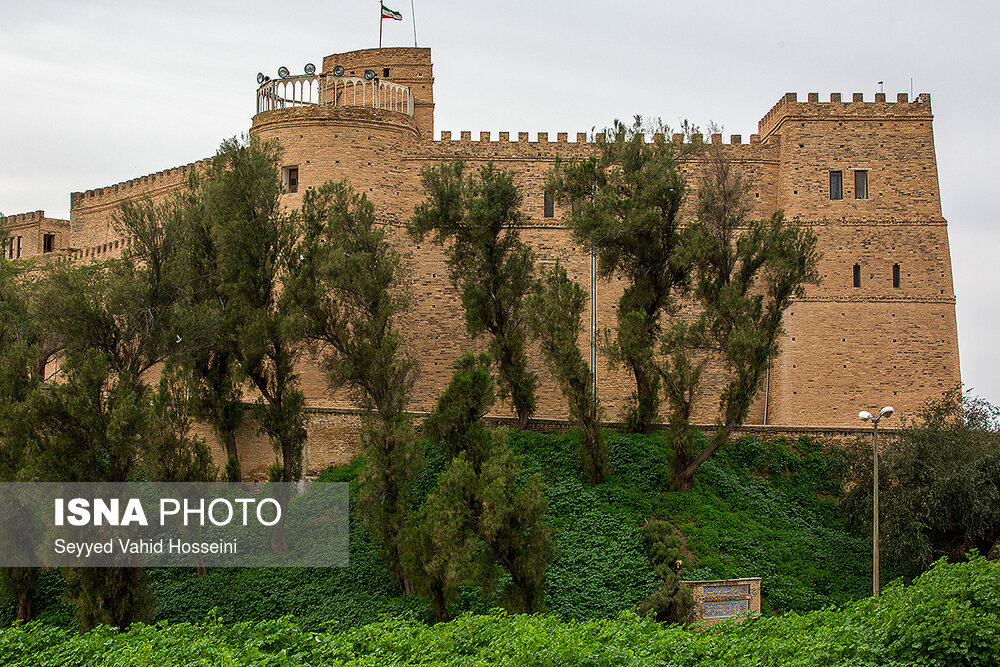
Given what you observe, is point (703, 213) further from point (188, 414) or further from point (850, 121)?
point (188, 414)

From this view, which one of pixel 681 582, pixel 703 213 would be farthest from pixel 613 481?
pixel 703 213

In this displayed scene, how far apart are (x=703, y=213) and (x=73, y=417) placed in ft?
49.8

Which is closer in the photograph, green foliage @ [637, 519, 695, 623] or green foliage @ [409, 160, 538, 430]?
green foliage @ [637, 519, 695, 623]

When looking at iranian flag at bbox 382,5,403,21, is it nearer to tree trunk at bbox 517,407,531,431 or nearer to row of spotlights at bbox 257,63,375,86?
row of spotlights at bbox 257,63,375,86

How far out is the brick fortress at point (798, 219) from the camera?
3356cm

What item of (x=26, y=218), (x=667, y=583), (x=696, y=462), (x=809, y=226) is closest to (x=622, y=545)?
(x=667, y=583)

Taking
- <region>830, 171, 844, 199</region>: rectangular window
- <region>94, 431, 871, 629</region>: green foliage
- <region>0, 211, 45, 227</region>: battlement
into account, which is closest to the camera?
<region>94, 431, 871, 629</region>: green foliage

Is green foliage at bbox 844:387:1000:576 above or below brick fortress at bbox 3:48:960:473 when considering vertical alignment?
below

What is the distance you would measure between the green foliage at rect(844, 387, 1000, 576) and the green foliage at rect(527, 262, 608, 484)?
19.4ft

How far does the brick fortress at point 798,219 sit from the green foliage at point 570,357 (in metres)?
5.37

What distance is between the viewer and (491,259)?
29062mm

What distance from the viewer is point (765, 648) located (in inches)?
678

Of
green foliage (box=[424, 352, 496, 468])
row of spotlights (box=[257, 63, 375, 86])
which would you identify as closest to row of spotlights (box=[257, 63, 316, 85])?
row of spotlights (box=[257, 63, 375, 86])

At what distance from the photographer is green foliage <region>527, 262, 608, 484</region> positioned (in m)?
27.2
